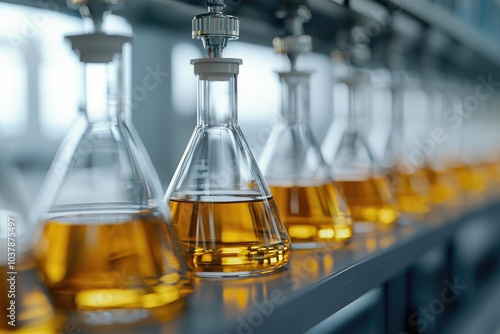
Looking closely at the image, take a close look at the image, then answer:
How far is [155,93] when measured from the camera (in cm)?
121

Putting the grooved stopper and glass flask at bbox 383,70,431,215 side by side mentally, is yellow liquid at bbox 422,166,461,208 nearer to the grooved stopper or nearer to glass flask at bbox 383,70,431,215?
glass flask at bbox 383,70,431,215

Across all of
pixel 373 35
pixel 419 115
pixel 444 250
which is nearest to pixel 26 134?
pixel 373 35

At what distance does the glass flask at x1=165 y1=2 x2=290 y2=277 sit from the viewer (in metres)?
0.62

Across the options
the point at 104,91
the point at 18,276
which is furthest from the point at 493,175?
the point at 18,276

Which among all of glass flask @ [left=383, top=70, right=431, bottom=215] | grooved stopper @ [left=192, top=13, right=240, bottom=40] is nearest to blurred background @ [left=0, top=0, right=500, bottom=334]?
glass flask @ [left=383, top=70, right=431, bottom=215]

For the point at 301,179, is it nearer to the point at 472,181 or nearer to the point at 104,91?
the point at 104,91

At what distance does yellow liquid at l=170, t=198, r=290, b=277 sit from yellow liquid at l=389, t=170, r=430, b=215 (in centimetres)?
53

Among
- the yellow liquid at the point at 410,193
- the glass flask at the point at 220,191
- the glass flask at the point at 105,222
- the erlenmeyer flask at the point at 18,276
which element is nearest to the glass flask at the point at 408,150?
the yellow liquid at the point at 410,193

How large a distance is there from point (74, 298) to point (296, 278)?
8.1 inches

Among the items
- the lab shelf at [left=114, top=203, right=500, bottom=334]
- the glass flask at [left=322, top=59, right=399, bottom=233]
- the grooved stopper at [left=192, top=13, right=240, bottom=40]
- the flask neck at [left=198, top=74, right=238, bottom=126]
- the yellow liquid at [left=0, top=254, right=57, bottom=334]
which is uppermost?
the grooved stopper at [left=192, top=13, right=240, bottom=40]

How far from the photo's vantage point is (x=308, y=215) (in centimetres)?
78

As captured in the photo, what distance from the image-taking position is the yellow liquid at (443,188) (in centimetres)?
132

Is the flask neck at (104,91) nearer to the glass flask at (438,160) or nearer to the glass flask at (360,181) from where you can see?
the glass flask at (360,181)

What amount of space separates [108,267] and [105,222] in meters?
0.04
